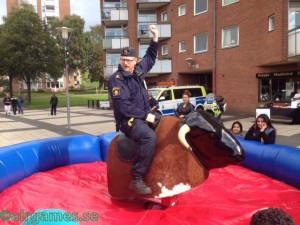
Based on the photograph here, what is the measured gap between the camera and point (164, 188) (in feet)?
12.9

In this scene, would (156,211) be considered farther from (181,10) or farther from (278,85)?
(181,10)

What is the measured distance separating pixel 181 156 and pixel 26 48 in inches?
1363

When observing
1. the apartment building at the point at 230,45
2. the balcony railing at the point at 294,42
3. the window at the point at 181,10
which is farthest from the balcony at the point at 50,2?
the balcony railing at the point at 294,42

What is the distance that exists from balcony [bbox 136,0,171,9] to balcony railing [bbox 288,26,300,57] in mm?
14122

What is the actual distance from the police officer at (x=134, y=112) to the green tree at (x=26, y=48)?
107 ft

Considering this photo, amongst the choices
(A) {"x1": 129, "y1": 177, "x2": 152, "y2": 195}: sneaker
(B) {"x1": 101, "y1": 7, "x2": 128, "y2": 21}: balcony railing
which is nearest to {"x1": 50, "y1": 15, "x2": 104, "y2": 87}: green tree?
(B) {"x1": 101, "y1": 7, "x2": 128, "y2": 21}: balcony railing

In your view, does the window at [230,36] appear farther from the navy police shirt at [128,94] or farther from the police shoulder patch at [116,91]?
the police shoulder patch at [116,91]

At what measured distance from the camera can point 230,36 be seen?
792 inches

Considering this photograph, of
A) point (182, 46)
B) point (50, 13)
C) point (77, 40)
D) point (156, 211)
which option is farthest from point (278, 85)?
point (50, 13)

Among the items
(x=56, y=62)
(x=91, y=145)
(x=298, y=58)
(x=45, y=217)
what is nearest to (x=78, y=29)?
(x=56, y=62)

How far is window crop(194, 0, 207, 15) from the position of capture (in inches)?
869

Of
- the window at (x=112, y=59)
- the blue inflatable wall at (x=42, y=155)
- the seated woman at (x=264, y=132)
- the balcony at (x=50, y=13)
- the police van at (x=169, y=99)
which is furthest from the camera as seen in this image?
the balcony at (x=50, y=13)

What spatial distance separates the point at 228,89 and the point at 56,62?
79.7 ft

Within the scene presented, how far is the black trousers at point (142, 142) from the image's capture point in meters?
3.95
